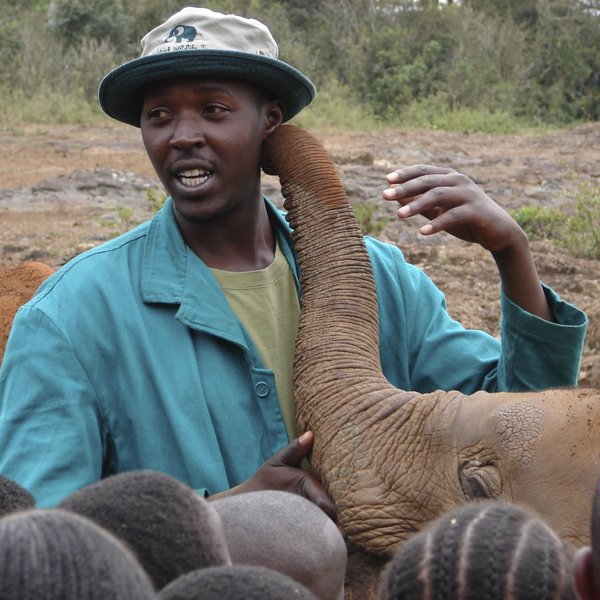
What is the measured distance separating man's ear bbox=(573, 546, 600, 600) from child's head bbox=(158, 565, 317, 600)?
0.30 metres

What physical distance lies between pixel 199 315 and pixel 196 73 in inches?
23.6

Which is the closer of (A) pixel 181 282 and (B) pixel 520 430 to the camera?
(B) pixel 520 430

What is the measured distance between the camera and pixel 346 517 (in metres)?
2.24

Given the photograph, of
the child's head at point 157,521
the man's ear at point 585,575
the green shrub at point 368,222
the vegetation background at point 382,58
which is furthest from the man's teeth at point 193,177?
the vegetation background at point 382,58

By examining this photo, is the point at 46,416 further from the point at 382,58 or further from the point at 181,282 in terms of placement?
the point at 382,58

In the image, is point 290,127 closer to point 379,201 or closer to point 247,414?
point 247,414

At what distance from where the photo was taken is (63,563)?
3.62 feet

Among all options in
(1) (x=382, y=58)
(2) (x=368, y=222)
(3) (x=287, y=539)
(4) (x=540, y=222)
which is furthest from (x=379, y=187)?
(1) (x=382, y=58)

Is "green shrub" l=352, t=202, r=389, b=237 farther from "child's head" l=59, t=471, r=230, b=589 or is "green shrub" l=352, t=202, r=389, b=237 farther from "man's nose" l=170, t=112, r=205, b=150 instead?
"child's head" l=59, t=471, r=230, b=589

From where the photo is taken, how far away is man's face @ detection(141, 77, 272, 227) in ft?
9.16

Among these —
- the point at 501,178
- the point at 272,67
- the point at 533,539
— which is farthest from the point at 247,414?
the point at 501,178

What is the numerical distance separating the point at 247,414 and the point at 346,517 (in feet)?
1.79

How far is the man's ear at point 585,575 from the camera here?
1.27m

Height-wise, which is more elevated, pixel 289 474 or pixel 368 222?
pixel 289 474
